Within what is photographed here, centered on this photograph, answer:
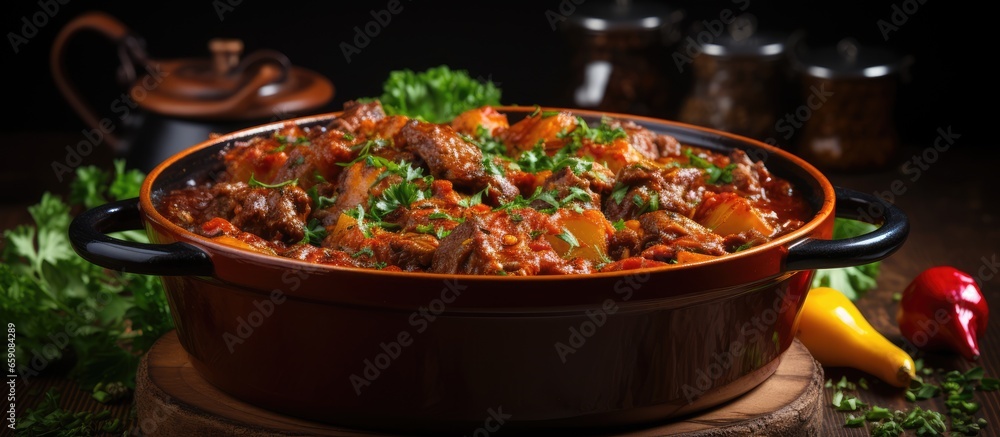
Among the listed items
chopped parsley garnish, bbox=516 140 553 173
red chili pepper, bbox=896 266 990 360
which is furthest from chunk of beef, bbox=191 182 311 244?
red chili pepper, bbox=896 266 990 360

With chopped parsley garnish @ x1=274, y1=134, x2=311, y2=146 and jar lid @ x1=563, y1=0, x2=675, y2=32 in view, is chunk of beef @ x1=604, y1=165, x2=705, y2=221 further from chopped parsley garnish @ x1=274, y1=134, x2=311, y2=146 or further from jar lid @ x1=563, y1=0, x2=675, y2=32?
jar lid @ x1=563, y1=0, x2=675, y2=32

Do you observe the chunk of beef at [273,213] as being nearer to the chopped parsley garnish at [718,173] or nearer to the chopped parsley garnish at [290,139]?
the chopped parsley garnish at [290,139]

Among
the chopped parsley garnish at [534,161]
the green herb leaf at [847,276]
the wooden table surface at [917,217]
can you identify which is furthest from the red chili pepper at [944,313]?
the chopped parsley garnish at [534,161]

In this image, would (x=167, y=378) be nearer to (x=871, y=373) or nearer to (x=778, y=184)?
(x=778, y=184)

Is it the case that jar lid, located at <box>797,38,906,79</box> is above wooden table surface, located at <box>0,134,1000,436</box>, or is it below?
above

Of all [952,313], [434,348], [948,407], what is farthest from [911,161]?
[434,348]

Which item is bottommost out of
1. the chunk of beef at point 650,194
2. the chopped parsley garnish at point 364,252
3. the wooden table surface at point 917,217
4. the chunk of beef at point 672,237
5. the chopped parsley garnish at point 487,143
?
the wooden table surface at point 917,217

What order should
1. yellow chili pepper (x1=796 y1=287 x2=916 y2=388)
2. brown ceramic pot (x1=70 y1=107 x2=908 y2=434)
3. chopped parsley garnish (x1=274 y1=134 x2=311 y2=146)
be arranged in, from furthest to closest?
1. yellow chili pepper (x1=796 y1=287 x2=916 y2=388)
2. chopped parsley garnish (x1=274 y1=134 x2=311 y2=146)
3. brown ceramic pot (x1=70 y1=107 x2=908 y2=434)
